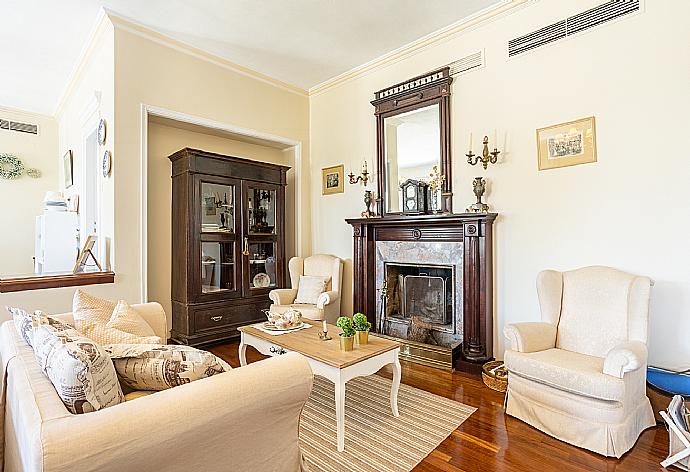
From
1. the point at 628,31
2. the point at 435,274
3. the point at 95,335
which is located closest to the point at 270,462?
the point at 95,335

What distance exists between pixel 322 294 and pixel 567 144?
8.68ft

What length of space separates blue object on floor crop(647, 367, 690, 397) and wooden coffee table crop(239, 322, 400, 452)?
1.65m

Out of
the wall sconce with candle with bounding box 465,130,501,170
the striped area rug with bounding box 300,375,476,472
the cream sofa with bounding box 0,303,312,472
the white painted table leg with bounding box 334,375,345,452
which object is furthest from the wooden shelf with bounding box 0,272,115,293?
the wall sconce with candle with bounding box 465,130,501,170

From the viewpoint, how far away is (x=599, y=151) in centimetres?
284

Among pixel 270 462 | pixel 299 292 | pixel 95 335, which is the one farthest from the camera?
pixel 299 292

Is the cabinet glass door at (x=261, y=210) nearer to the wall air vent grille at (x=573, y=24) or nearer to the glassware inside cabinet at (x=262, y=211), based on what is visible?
the glassware inside cabinet at (x=262, y=211)

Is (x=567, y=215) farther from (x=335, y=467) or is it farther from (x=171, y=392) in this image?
(x=171, y=392)

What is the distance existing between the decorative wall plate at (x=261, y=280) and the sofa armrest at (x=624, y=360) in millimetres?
3513

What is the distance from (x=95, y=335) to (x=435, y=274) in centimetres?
295

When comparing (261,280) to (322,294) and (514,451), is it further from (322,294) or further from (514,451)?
(514,451)

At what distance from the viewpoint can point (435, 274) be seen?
3832mm

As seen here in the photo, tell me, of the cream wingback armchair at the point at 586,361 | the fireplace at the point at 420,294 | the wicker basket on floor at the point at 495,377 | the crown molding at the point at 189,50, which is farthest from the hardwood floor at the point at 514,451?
the crown molding at the point at 189,50

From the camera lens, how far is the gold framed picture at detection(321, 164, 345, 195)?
4.78m

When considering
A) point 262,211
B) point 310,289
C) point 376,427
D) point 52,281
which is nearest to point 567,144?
point 376,427
